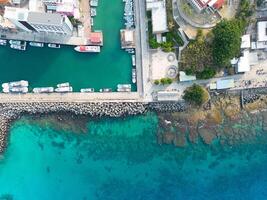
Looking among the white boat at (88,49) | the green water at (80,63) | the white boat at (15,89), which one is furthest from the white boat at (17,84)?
the white boat at (88,49)

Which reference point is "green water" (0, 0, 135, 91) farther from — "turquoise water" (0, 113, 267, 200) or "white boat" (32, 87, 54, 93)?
"turquoise water" (0, 113, 267, 200)

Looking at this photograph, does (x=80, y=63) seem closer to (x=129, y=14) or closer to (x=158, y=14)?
(x=129, y=14)

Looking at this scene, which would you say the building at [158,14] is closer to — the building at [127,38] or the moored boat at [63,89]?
the building at [127,38]

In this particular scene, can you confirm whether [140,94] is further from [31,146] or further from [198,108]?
[31,146]

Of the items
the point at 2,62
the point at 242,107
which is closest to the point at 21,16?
the point at 2,62

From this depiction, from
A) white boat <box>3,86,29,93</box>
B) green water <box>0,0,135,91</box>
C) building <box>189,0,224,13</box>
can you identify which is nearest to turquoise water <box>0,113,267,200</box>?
white boat <box>3,86,29,93</box>

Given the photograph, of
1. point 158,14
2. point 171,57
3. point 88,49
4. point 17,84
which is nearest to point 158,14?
point 158,14
